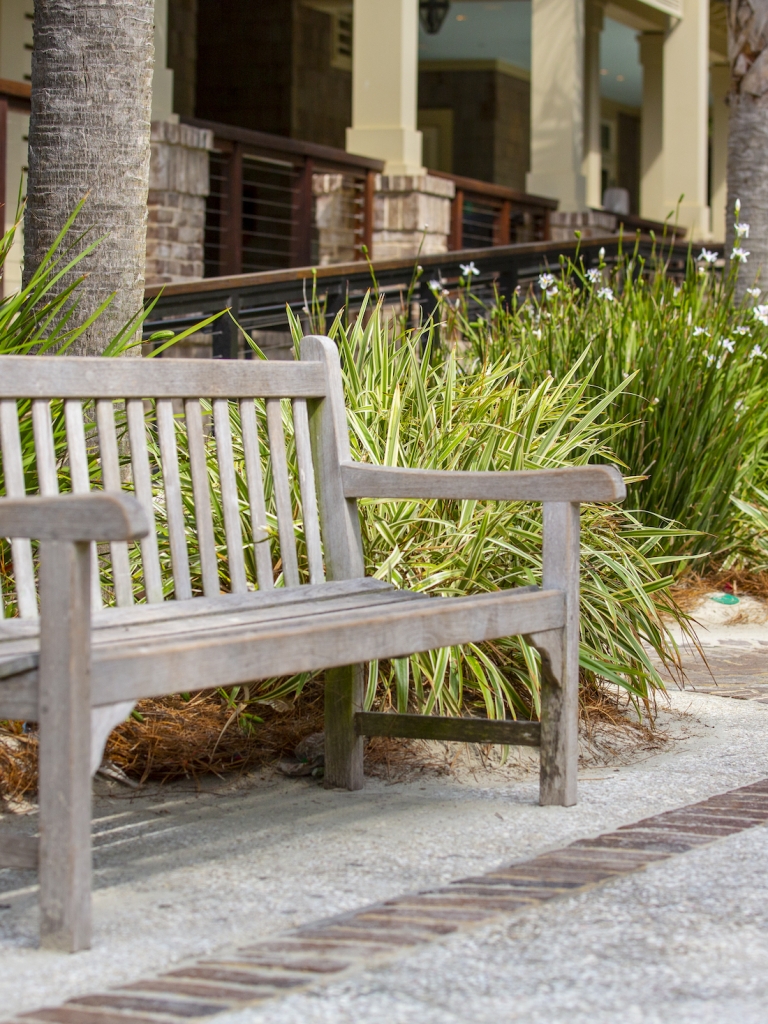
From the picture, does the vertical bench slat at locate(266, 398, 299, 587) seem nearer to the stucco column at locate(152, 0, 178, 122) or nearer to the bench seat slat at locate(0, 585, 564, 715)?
the bench seat slat at locate(0, 585, 564, 715)

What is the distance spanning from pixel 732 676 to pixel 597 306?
216cm

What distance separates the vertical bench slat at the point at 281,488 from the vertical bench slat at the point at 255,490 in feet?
0.13

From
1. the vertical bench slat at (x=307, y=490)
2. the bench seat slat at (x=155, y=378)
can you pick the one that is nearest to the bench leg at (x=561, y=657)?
the vertical bench slat at (x=307, y=490)

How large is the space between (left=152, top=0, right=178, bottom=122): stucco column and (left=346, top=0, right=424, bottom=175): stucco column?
2.14 metres

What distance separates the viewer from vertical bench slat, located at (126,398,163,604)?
294 cm

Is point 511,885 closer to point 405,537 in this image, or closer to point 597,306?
point 405,537

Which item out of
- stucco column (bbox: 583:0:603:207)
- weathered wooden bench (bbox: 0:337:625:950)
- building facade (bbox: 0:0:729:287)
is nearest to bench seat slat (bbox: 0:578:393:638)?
weathered wooden bench (bbox: 0:337:625:950)

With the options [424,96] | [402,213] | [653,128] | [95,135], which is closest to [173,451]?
[95,135]

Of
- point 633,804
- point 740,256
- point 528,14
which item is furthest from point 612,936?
point 528,14

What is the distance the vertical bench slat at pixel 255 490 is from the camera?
322 cm

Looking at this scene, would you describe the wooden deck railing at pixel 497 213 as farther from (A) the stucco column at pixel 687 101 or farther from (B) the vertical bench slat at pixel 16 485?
(B) the vertical bench slat at pixel 16 485

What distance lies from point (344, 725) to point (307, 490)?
0.55 metres

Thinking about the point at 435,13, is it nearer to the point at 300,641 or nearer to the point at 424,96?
the point at 424,96

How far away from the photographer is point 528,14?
18906 mm
